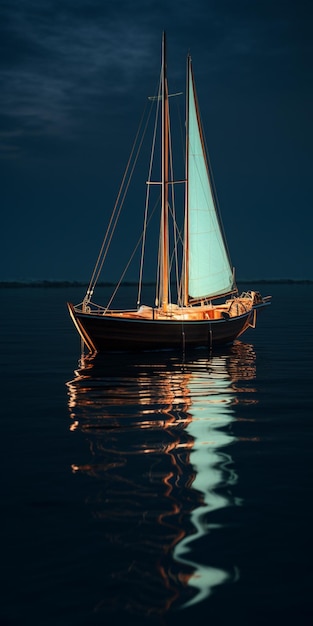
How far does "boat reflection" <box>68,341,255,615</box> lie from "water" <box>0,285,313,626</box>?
0.10ft

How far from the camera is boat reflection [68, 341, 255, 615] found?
26.6ft

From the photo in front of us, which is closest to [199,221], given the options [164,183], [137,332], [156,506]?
[164,183]

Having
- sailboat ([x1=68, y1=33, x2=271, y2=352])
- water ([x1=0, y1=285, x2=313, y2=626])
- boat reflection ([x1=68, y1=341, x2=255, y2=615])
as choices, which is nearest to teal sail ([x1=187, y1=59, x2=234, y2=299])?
sailboat ([x1=68, y1=33, x2=271, y2=352])

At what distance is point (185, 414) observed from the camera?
18.8 metres

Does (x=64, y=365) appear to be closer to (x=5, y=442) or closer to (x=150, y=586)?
(x=5, y=442)

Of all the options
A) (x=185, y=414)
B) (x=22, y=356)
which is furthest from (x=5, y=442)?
(x=22, y=356)

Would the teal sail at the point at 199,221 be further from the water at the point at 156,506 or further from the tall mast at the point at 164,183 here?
the water at the point at 156,506

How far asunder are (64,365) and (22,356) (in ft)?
13.3

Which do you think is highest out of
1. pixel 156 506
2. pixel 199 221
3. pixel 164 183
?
pixel 164 183

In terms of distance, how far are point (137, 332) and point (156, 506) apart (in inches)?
852

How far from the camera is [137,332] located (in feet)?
105

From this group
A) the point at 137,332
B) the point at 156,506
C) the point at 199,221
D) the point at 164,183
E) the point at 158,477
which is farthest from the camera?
the point at 199,221

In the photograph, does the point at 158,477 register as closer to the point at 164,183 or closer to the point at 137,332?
the point at 137,332

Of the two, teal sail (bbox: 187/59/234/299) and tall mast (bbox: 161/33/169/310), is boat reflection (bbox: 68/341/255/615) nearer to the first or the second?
tall mast (bbox: 161/33/169/310)
